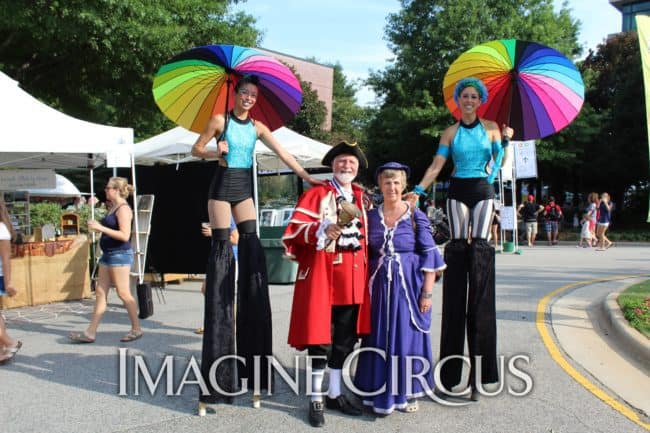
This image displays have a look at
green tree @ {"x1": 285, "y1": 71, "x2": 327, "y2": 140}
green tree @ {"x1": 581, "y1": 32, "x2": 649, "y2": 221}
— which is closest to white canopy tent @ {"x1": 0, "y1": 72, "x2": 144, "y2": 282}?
green tree @ {"x1": 581, "y1": 32, "x2": 649, "y2": 221}

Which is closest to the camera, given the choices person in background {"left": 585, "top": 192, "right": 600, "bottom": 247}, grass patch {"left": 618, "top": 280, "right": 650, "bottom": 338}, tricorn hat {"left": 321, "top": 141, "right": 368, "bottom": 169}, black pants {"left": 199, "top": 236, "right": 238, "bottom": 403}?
tricorn hat {"left": 321, "top": 141, "right": 368, "bottom": 169}

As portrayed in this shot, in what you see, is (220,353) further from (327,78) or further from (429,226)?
(327,78)

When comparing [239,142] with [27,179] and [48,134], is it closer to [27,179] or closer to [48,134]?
[48,134]

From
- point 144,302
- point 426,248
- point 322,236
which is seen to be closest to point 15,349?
point 144,302

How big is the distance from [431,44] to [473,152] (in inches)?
975

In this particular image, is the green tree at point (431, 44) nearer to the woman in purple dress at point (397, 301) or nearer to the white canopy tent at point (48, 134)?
the white canopy tent at point (48, 134)

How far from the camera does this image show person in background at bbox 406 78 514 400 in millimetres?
4289

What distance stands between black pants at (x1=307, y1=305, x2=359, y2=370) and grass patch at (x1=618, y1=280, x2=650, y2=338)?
129 inches

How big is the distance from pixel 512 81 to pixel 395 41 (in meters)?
26.5

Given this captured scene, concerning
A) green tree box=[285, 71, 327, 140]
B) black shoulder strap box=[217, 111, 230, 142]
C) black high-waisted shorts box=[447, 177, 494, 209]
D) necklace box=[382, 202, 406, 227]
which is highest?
green tree box=[285, 71, 327, 140]

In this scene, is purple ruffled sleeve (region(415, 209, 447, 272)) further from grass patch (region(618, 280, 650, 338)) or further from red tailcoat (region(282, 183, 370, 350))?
grass patch (region(618, 280, 650, 338))

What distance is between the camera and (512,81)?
4676mm

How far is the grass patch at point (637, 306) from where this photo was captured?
5.92m

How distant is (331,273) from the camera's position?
3.88 meters
